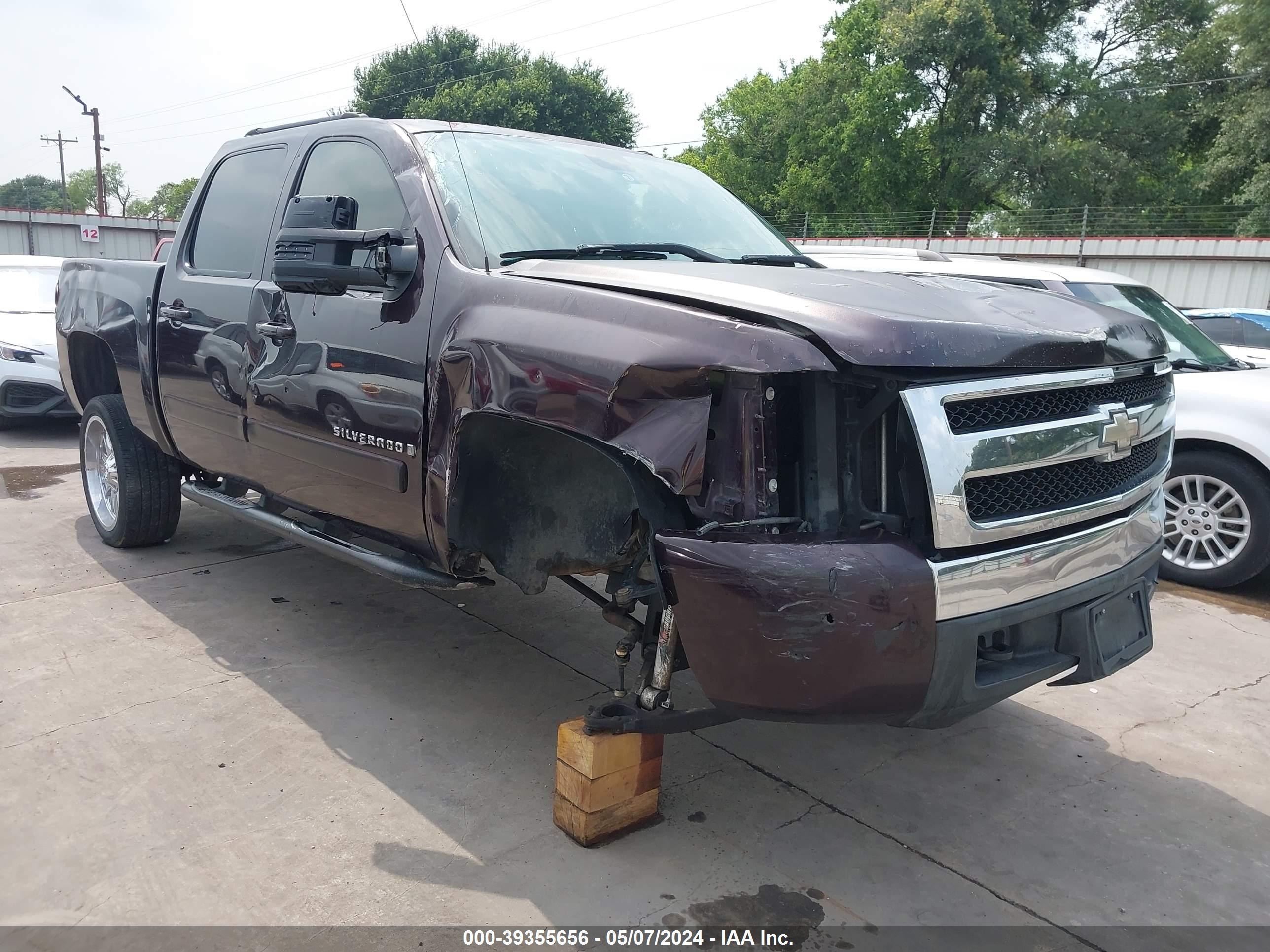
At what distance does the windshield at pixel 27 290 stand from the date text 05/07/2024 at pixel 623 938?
9230 mm

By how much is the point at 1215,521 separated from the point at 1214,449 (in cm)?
40

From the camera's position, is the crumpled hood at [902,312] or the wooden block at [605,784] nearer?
the crumpled hood at [902,312]

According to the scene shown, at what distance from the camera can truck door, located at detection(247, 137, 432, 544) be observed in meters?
3.06

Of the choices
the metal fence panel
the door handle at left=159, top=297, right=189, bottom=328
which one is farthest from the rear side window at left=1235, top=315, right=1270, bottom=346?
the metal fence panel

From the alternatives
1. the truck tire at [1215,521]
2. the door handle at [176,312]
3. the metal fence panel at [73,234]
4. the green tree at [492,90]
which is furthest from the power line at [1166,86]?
the door handle at [176,312]

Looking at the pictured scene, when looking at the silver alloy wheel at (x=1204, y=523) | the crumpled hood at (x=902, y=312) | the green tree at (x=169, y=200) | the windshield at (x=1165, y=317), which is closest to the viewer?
the crumpled hood at (x=902, y=312)

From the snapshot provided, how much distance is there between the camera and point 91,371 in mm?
5441

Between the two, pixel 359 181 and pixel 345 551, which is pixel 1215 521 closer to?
pixel 345 551

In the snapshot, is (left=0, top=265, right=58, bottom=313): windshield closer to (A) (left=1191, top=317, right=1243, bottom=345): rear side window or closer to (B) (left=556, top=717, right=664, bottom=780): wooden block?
(B) (left=556, top=717, right=664, bottom=780): wooden block

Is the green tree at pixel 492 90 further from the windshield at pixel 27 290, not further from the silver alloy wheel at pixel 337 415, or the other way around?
the silver alloy wheel at pixel 337 415

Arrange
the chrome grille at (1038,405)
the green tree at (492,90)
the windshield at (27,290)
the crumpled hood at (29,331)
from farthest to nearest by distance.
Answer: the green tree at (492,90) → the windshield at (27,290) → the crumpled hood at (29,331) → the chrome grille at (1038,405)

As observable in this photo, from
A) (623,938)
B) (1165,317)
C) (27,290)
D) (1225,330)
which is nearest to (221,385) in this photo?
(623,938)

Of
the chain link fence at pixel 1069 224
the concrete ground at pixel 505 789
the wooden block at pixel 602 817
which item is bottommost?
the concrete ground at pixel 505 789

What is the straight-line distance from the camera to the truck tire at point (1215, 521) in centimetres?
527
